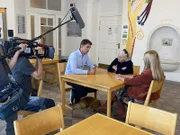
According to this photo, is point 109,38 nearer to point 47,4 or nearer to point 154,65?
point 47,4

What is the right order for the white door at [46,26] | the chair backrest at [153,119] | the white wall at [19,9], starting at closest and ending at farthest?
the chair backrest at [153,119] < the white wall at [19,9] < the white door at [46,26]

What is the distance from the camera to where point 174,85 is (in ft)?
17.0

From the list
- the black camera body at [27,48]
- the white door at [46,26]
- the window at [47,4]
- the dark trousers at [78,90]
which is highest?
the window at [47,4]

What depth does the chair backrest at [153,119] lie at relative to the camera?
139 cm

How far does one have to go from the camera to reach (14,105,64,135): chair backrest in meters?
1.25

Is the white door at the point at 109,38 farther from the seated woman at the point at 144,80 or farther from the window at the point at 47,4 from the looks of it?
the seated woman at the point at 144,80

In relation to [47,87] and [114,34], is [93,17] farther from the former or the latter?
[47,87]

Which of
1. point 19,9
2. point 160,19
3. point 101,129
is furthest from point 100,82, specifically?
point 19,9

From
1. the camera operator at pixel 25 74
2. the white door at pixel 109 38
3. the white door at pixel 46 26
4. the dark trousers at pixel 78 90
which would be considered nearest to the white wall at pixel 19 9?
the white door at pixel 46 26

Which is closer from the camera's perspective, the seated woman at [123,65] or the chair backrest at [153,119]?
the chair backrest at [153,119]

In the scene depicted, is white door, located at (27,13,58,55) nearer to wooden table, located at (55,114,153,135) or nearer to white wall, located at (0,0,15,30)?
white wall, located at (0,0,15,30)

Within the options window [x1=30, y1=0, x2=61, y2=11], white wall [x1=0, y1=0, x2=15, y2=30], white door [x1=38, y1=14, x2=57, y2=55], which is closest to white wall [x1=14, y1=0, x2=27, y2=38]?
white wall [x1=0, y1=0, x2=15, y2=30]

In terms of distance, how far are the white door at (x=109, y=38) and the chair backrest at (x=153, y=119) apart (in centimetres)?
541

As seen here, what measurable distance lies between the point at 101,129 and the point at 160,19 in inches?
192
